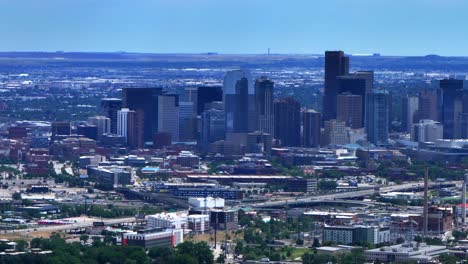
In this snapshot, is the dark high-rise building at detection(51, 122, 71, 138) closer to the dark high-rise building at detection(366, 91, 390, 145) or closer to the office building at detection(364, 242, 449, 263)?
the dark high-rise building at detection(366, 91, 390, 145)

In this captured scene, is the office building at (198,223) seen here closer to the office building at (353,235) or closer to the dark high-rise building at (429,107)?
the office building at (353,235)

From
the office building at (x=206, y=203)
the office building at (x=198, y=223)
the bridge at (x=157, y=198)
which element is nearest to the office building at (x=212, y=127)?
the bridge at (x=157, y=198)

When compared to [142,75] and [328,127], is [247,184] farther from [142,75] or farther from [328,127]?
[142,75]

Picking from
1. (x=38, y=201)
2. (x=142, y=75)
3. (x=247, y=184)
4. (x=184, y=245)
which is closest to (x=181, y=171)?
(x=247, y=184)

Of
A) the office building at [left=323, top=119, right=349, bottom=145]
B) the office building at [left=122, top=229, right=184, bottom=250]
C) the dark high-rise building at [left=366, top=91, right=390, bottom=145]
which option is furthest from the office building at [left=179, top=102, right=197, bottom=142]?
the office building at [left=122, top=229, right=184, bottom=250]

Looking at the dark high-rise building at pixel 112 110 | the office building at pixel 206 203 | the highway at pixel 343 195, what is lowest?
the highway at pixel 343 195

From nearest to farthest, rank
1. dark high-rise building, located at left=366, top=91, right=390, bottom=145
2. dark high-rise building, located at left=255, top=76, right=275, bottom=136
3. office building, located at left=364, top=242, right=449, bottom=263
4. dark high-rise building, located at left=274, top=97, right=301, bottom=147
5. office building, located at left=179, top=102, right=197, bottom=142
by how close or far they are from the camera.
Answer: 1. office building, located at left=364, top=242, right=449, bottom=263
2. dark high-rise building, located at left=274, top=97, right=301, bottom=147
3. dark high-rise building, located at left=255, top=76, right=275, bottom=136
4. dark high-rise building, located at left=366, top=91, right=390, bottom=145
5. office building, located at left=179, top=102, right=197, bottom=142
